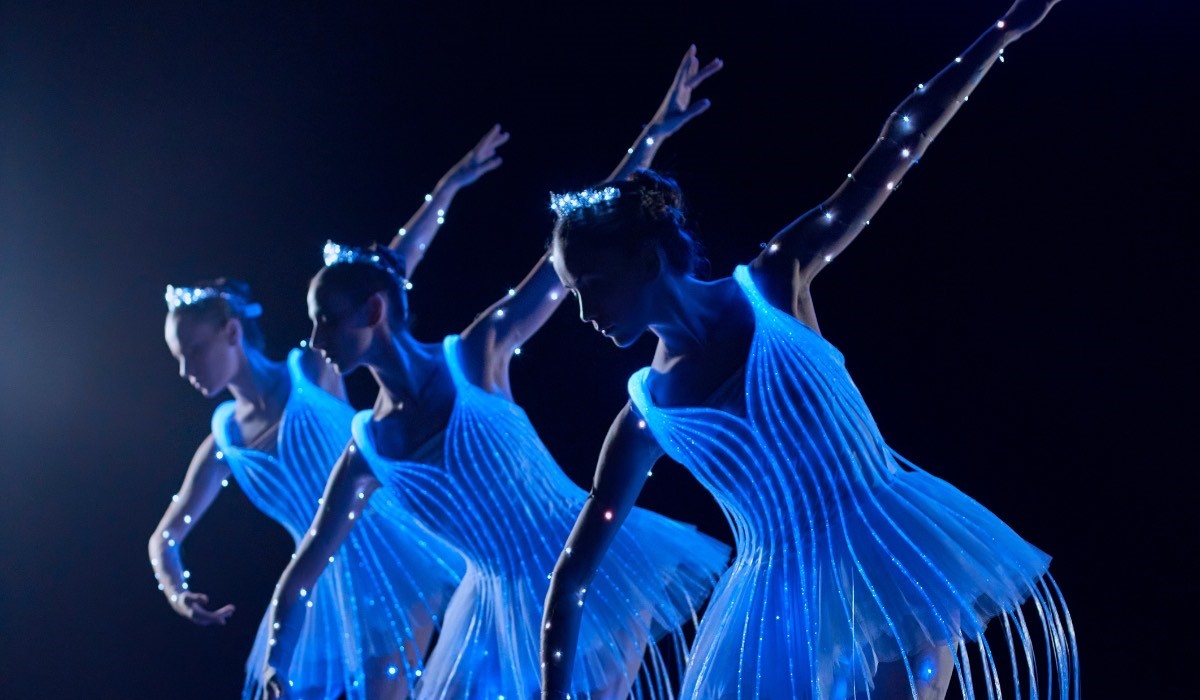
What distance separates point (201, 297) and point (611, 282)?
6.88 ft

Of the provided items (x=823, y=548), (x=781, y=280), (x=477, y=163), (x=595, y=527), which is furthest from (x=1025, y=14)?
(x=477, y=163)

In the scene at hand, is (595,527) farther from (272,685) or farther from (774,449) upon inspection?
(272,685)

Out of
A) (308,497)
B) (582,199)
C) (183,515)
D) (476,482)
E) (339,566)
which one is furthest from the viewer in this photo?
(183,515)

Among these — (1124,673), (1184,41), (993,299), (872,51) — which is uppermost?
(872,51)

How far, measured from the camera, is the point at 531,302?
3.00m

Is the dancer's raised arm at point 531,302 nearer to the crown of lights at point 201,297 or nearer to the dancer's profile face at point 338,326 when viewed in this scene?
the dancer's profile face at point 338,326

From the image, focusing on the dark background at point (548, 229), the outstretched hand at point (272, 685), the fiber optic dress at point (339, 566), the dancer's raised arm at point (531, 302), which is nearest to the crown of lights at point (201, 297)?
the fiber optic dress at point (339, 566)

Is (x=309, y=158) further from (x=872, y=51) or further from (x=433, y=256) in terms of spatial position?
(x=872, y=51)

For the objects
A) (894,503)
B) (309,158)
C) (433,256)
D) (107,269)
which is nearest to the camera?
(894,503)

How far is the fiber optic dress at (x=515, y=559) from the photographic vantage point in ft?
8.73

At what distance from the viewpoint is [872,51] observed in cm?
302

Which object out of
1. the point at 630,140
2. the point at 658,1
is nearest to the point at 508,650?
the point at 630,140

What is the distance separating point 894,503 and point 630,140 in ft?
5.89

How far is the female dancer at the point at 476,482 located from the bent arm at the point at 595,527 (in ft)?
1.84
